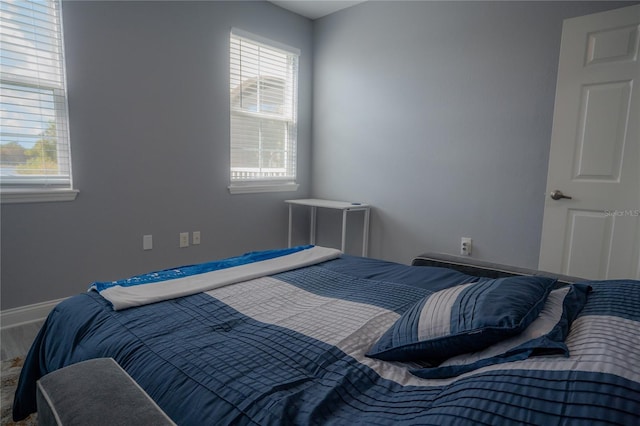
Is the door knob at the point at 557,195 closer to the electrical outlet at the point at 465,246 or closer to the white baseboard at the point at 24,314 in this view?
the electrical outlet at the point at 465,246

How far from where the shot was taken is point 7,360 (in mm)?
2027

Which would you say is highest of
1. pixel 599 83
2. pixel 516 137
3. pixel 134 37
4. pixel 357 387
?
pixel 134 37

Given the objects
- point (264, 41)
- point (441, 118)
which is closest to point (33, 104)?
point (264, 41)

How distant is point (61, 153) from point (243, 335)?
2.29 meters

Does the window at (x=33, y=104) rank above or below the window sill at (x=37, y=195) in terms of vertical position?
above

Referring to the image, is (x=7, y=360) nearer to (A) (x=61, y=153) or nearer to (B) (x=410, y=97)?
(A) (x=61, y=153)

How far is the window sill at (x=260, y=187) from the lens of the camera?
359 centimetres

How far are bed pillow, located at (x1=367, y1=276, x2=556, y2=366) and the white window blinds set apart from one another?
8.55ft

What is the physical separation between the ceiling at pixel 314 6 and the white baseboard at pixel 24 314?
330 centimetres

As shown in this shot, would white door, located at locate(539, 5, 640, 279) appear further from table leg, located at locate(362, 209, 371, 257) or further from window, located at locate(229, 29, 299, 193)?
window, located at locate(229, 29, 299, 193)

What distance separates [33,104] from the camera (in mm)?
2430

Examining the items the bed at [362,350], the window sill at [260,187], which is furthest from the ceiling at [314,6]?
the bed at [362,350]

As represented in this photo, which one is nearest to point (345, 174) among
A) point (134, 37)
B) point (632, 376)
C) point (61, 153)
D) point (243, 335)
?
point (134, 37)

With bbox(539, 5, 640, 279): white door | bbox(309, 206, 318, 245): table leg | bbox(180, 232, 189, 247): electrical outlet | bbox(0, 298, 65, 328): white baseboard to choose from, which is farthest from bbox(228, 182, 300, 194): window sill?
bbox(539, 5, 640, 279): white door
